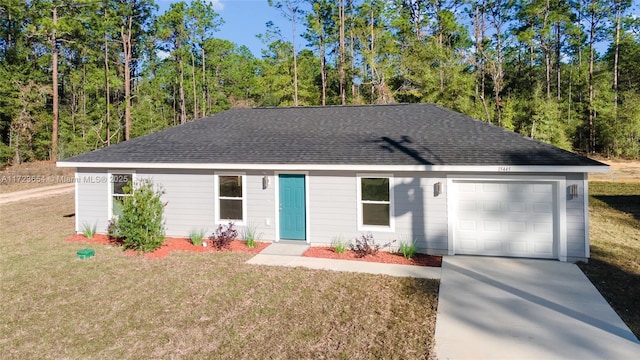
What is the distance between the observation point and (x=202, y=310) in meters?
6.56

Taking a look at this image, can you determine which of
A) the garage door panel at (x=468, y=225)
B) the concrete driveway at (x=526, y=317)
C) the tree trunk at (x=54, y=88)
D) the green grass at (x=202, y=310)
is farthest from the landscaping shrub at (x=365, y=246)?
the tree trunk at (x=54, y=88)

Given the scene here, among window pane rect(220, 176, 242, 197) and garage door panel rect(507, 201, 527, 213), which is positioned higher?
window pane rect(220, 176, 242, 197)

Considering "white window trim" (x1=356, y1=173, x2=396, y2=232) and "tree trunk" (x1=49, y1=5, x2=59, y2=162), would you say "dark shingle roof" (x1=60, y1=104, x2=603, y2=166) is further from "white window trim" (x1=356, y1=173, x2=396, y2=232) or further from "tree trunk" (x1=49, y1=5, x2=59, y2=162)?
"tree trunk" (x1=49, y1=5, x2=59, y2=162)

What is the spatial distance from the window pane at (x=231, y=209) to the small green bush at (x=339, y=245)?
298 centimetres

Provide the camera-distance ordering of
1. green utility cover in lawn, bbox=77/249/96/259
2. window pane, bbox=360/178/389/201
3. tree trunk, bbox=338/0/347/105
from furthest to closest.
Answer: tree trunk, bbox=338/0/347/105
window pane, bbox=360/178/389/201
green utility cover in lawn, bbox=77/249/96/259

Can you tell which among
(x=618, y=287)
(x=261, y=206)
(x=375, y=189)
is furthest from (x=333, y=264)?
(x=618, y=287)

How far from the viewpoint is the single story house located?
921cm

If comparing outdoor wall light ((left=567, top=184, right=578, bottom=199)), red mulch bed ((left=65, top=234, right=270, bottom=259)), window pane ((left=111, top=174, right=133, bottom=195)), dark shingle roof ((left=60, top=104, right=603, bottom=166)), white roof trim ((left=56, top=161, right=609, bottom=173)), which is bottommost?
red mulch bed ((left=65, top=234, right=270, bottom=259))

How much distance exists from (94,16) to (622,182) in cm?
4213

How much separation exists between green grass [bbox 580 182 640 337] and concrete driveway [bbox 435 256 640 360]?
9.3 inches

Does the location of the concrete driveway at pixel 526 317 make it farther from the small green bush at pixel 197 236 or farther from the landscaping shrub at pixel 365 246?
the small green bush at pixel 197 236

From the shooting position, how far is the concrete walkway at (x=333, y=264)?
8.48 meters

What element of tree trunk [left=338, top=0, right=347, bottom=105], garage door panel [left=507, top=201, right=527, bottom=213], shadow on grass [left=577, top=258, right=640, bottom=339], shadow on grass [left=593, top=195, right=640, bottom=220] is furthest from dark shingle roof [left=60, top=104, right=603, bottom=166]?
tree trunk [left=338, top=0, right=347, bottom=105]

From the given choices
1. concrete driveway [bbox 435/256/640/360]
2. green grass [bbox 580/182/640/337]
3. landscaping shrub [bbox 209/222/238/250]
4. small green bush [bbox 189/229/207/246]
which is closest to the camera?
concrete driveway [bbox 435/256/640/360]
